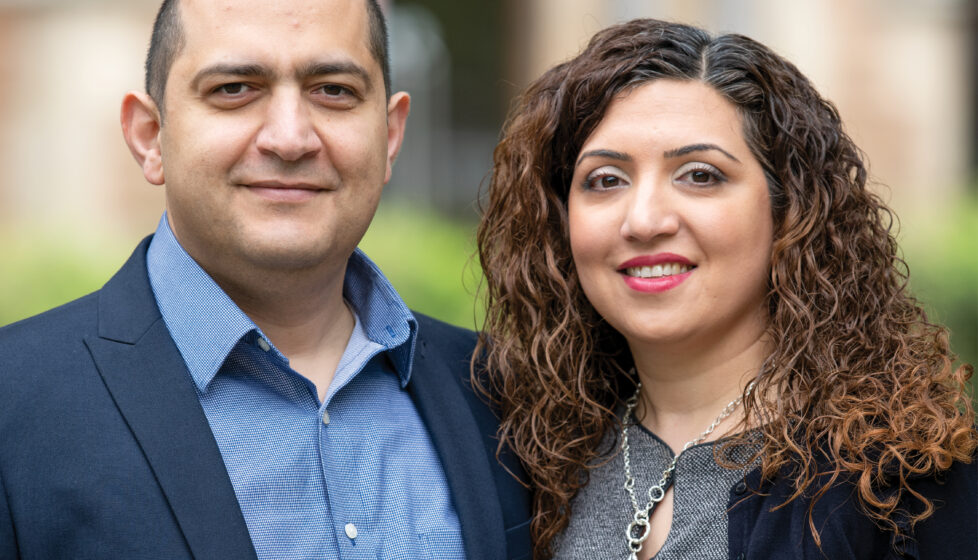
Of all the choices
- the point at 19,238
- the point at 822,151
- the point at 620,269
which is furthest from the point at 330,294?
the point at 19,238

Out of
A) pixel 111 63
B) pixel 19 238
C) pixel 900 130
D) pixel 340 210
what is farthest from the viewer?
pixel 900 130

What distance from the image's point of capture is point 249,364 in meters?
2.52

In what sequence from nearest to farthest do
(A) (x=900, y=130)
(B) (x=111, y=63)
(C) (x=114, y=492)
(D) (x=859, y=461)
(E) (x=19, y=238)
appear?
(C) (x=114, y=492), (D) (x=859, y=461), (E) (x=19, y=238), (B) (x=111, y=63), (A) (x=900, y=130)

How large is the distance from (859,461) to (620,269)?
76 centimetres

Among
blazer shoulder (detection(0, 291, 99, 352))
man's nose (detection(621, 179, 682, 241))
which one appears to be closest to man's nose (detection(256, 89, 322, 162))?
blazer shoulder (detection(0, 291, 99, 352))

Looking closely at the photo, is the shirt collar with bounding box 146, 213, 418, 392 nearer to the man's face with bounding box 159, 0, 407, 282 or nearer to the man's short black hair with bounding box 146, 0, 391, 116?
the man's face with bounding box 159, 0, 407, 282

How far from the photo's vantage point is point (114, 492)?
216 centimetres

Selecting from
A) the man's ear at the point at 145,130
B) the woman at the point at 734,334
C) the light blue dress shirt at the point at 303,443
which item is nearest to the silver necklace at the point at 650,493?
the woman at the point at 734,334

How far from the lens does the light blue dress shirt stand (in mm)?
2377

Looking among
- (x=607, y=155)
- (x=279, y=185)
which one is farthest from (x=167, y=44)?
(x=607, y=155)

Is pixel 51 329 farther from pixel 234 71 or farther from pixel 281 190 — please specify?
pixel 234 71

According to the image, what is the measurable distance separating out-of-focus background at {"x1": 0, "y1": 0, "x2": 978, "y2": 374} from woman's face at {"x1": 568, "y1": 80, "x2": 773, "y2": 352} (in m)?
3.32

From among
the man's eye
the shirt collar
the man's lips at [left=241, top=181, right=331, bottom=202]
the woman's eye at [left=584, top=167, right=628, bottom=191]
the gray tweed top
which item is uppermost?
the man's eye

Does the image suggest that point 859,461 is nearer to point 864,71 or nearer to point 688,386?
point 688,386
